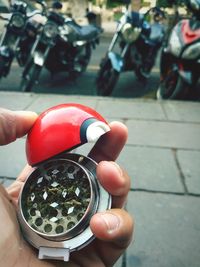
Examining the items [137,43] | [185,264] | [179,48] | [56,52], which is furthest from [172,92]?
[185,264]

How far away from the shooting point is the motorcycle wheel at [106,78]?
15.3ft

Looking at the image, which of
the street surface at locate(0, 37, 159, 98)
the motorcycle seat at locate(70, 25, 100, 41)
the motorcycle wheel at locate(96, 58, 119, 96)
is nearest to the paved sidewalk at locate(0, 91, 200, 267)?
the motorcycle wheel at locate(96, 58, 119, 96)

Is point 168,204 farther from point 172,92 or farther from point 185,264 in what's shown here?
point 172,92

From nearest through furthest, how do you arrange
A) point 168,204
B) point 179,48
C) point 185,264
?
point 185,264, point 168,204, point 179,48

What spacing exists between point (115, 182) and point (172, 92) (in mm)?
3454

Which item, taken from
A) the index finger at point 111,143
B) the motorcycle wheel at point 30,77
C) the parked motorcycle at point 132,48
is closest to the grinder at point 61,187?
the index finger at point 111,143

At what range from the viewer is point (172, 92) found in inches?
174

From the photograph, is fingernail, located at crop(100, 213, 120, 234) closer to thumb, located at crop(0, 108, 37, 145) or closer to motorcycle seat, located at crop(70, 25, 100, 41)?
thumb, located at crop(0, 108, 37, 145)

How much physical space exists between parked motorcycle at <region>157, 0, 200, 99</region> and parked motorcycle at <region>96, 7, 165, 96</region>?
33cm

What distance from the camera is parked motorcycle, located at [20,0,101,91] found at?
16.3ft

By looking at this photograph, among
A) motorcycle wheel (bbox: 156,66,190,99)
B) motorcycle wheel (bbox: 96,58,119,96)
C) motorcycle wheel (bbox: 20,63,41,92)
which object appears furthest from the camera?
motorcycle wheel (bbox: 20,63,41,92)

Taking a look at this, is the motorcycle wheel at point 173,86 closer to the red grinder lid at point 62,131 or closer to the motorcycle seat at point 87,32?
the motorcycle seat at point 87,32

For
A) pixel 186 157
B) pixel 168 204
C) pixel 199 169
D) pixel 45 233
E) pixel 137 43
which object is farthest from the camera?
pixel 137 43

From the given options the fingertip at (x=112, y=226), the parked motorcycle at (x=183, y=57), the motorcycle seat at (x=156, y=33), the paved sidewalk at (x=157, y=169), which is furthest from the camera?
the motorcycle seat at (x=156, y=33)
